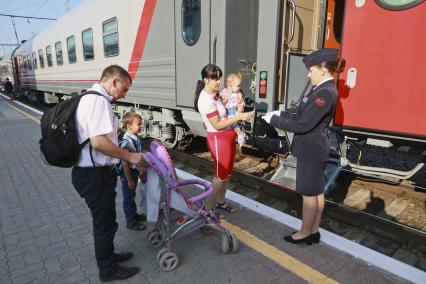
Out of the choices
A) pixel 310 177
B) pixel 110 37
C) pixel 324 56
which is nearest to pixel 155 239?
pixel 310 177

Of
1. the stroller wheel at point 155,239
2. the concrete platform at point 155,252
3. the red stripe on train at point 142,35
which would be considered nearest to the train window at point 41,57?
the red stripe on train at point 142,35

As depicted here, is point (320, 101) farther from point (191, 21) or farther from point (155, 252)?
point (191, 21)

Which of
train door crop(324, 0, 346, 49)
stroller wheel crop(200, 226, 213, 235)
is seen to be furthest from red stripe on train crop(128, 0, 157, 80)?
stroller wheel crop(200, 226, 213, 235)

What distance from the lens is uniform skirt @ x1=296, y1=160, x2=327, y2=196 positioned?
297cm

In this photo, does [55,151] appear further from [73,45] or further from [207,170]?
[73,45]

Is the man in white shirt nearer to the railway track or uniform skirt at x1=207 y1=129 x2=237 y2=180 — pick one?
uniform skirt at x1=207 y1=129 x2=237 y2=180

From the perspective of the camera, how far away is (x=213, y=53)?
16.2 feet

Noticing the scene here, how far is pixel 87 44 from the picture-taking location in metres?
8.81

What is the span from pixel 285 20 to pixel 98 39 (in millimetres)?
5205

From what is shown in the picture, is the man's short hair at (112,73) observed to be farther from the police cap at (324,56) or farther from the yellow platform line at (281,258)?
the yellow platform line at (281,258)

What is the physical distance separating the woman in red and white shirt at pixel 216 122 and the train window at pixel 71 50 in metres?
7.96

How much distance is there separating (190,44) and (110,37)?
3017 mm

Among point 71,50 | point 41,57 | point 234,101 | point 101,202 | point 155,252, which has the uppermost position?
point 71,50

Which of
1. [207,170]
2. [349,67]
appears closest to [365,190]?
[349,67]
